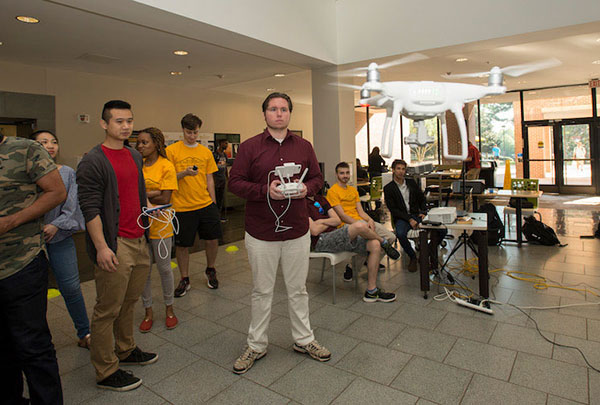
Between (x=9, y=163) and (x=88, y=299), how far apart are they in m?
2.54

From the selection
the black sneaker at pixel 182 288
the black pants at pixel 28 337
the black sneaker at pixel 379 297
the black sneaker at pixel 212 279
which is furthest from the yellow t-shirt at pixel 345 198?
the black pants at pixel 28 337

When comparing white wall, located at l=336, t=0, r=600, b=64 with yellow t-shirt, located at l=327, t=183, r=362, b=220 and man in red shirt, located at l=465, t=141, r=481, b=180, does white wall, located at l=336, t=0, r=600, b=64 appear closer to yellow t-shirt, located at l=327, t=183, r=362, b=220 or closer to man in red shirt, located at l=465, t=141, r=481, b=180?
man in red shirt, located at l=465, t=141, r=481, b=180

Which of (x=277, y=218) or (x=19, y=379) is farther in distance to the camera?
(x=277, y=218)

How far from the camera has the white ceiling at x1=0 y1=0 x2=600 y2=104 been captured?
471 cm

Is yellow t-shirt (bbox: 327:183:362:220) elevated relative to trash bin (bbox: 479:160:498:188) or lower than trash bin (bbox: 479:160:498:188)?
lower

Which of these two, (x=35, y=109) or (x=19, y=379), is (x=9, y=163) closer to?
(x=19, y=379)

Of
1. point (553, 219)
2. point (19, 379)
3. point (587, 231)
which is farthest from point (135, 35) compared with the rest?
point (553, 219)

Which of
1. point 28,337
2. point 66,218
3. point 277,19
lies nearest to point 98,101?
point 277,19

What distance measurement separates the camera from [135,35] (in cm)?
523

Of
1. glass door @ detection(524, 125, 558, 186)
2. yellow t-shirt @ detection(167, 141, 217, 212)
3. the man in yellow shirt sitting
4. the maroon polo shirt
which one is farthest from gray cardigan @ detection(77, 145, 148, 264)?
glass door @ detection(524, 125, 558, 186)

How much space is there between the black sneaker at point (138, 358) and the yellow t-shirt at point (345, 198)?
2.25m

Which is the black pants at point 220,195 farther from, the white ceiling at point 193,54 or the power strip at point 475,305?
the power strip at point 475,305

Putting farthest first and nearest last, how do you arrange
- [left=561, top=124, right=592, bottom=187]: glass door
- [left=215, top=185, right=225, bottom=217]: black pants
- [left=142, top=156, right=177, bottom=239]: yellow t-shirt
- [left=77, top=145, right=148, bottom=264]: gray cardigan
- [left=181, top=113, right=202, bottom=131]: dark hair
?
[left=561, top=124, right=592, bottom=187]: glass door, [left=215, top=185, right=225, bottom=217]: black pants, [left=181, top=113, right=202, bottom=131]: dark hair, [left=142, top=156, right=177, bottom=239]: yellow t-shirt, [left=77, top=145, right=148, bottom=264]: gray cardigan

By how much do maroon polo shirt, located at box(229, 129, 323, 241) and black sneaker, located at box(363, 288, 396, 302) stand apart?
54.6 inches
